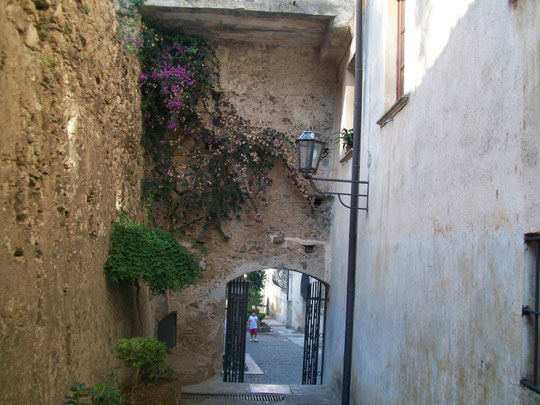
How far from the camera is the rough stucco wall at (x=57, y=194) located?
3.64 meters

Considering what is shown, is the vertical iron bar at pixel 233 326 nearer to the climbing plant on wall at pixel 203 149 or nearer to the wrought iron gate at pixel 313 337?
the wrought iron gate at pixel 313 337

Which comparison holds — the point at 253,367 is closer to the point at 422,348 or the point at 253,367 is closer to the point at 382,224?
the point at 382,224

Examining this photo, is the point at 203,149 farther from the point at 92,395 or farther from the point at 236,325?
the point at 92,395

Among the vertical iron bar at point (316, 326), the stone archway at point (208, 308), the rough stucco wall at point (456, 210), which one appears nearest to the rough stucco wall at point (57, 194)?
the stone archway at point (208, 308)

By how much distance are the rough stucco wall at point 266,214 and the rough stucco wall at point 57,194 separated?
241cm

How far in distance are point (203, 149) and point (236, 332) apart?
3.12 m

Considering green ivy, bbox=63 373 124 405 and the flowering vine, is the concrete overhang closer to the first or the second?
the flowering vine

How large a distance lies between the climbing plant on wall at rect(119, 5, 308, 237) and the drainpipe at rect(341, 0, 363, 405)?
193 centimetres

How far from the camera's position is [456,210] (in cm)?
391

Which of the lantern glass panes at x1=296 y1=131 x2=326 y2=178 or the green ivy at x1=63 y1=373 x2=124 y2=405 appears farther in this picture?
the lantern glass panes at x1=296 y1=131 x2=326 y2=178

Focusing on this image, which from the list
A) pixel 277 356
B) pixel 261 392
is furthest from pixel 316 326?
pixel 277 356

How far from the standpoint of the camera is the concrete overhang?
828cm

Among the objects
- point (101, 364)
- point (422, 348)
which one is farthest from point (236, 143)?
point (422, 348)

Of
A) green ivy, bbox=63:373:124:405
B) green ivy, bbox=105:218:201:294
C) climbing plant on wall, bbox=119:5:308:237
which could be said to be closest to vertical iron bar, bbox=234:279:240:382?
climbing plant on wall, bbox=119:5:308:237
